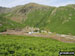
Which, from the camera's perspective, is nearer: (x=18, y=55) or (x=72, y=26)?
(x=18, y=55)

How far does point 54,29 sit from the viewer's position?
650 feet

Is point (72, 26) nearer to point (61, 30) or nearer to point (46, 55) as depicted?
point (61, 30)

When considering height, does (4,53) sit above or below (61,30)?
above

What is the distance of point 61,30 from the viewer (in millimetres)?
192375

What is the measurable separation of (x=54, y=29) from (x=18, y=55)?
17232 cm

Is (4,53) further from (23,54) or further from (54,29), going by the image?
(54,29)

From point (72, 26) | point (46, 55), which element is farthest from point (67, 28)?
point (46, 55)

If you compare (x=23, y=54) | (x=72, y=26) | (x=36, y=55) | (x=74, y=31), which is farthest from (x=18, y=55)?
(x=72, y=26)

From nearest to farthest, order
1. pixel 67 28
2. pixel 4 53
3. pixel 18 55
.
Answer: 1. pixel 18 55
2. pixel 4 53
3. pixel 67 28

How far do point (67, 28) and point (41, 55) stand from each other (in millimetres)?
171589

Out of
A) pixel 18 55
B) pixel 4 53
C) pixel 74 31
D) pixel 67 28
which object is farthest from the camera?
pixel 67 28

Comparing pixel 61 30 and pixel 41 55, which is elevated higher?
pixel 41 55

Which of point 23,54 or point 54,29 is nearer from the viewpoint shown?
point 23,54

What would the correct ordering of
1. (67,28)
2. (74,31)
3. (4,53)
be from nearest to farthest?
(4,53)
(74,31)
(67,28)
